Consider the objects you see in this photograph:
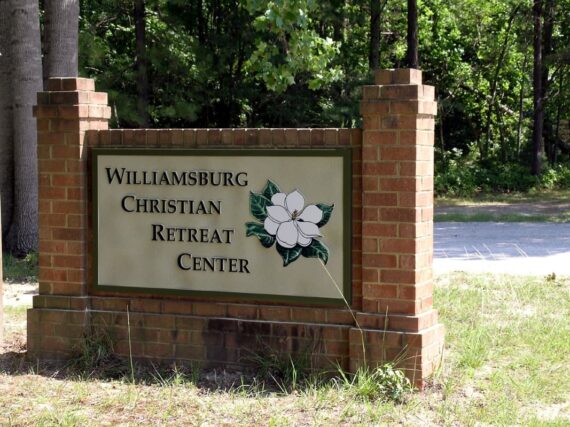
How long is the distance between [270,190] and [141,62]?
16.4 meters

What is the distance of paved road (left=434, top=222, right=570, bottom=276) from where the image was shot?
10508 mm

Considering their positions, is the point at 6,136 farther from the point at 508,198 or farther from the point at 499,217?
the point at 508,198

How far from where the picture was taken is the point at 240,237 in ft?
19.4

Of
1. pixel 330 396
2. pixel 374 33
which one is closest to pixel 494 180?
pixel 374 33

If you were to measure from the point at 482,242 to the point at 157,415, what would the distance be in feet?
31.8

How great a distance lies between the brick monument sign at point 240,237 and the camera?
5.49m

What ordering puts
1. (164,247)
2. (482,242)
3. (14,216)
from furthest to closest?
(482,242), (14,216), (164,247)

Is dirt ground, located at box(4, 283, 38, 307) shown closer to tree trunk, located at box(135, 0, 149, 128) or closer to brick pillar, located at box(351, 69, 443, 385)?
brick pillar, located at box(351, 69, 443, 385)

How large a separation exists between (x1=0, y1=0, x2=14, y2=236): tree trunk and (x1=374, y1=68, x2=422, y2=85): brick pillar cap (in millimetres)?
7905

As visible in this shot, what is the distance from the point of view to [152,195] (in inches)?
240

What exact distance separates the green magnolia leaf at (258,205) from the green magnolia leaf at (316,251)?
14.1 inches

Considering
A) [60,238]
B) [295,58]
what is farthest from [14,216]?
[60,238]

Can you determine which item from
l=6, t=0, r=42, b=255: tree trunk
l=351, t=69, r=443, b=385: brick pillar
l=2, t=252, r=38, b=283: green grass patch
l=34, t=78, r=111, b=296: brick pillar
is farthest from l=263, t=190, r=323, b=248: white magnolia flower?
l=6, t=0, r=42, b=255: tree trunk

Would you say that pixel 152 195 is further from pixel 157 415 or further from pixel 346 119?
pixel 346 119
